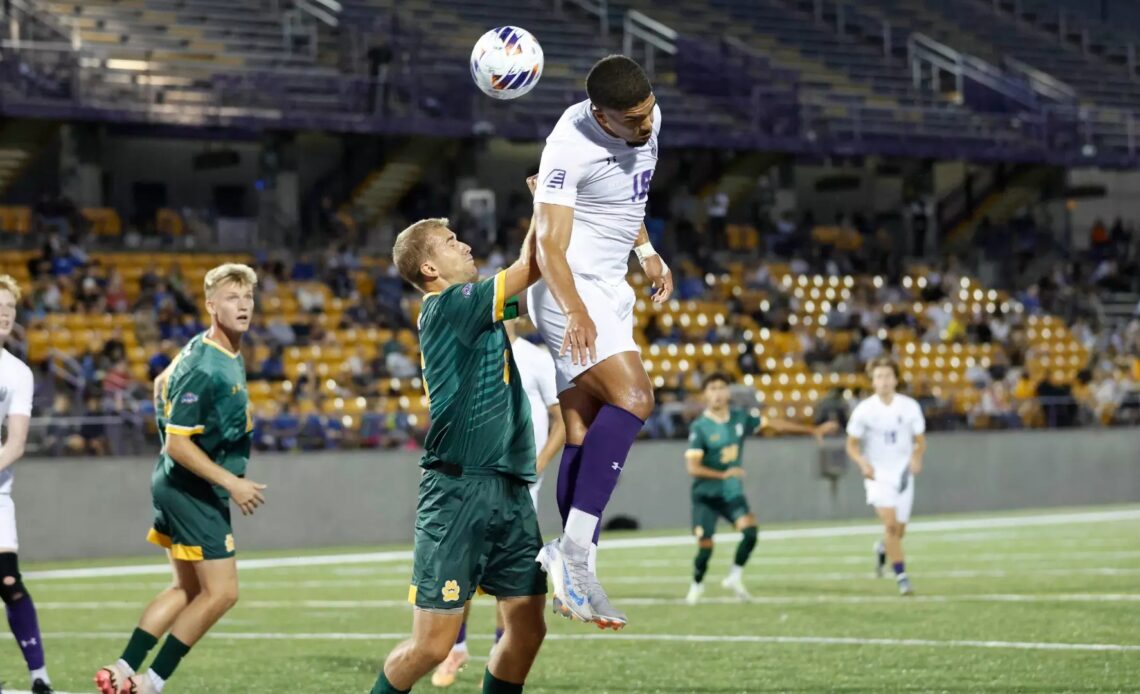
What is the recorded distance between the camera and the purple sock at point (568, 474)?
24.8ft

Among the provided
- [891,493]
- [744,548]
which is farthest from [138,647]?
[891,493]

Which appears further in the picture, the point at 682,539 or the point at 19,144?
the point at 19,144

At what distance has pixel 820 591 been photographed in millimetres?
16297

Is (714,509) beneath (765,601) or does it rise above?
above

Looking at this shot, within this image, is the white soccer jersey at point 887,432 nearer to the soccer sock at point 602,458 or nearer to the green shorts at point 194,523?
the green shorts at point 194,523

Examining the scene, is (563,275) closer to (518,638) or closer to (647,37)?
(518,638)

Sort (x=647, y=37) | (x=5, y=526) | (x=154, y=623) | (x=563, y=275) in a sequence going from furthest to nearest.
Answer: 1. (x=647, y=37)
2. (x=5, y=526)
3. (x=154, y=623)
4. (x=563, y=275)

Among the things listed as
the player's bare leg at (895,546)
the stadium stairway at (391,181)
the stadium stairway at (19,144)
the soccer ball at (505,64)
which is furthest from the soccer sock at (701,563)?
the stadium stairway at (391,181)

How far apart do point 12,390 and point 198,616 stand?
6.10 feet

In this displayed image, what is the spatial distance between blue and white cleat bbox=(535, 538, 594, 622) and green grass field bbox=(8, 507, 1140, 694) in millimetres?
2906

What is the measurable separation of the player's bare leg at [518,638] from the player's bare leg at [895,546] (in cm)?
905

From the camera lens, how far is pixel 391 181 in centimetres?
3325

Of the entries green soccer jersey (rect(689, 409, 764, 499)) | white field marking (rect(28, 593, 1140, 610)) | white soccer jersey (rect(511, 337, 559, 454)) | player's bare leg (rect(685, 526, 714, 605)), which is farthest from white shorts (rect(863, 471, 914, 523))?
white soccer jersey (rect(511, 337, 559, 454))

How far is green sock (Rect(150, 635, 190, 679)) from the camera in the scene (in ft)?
29.4
